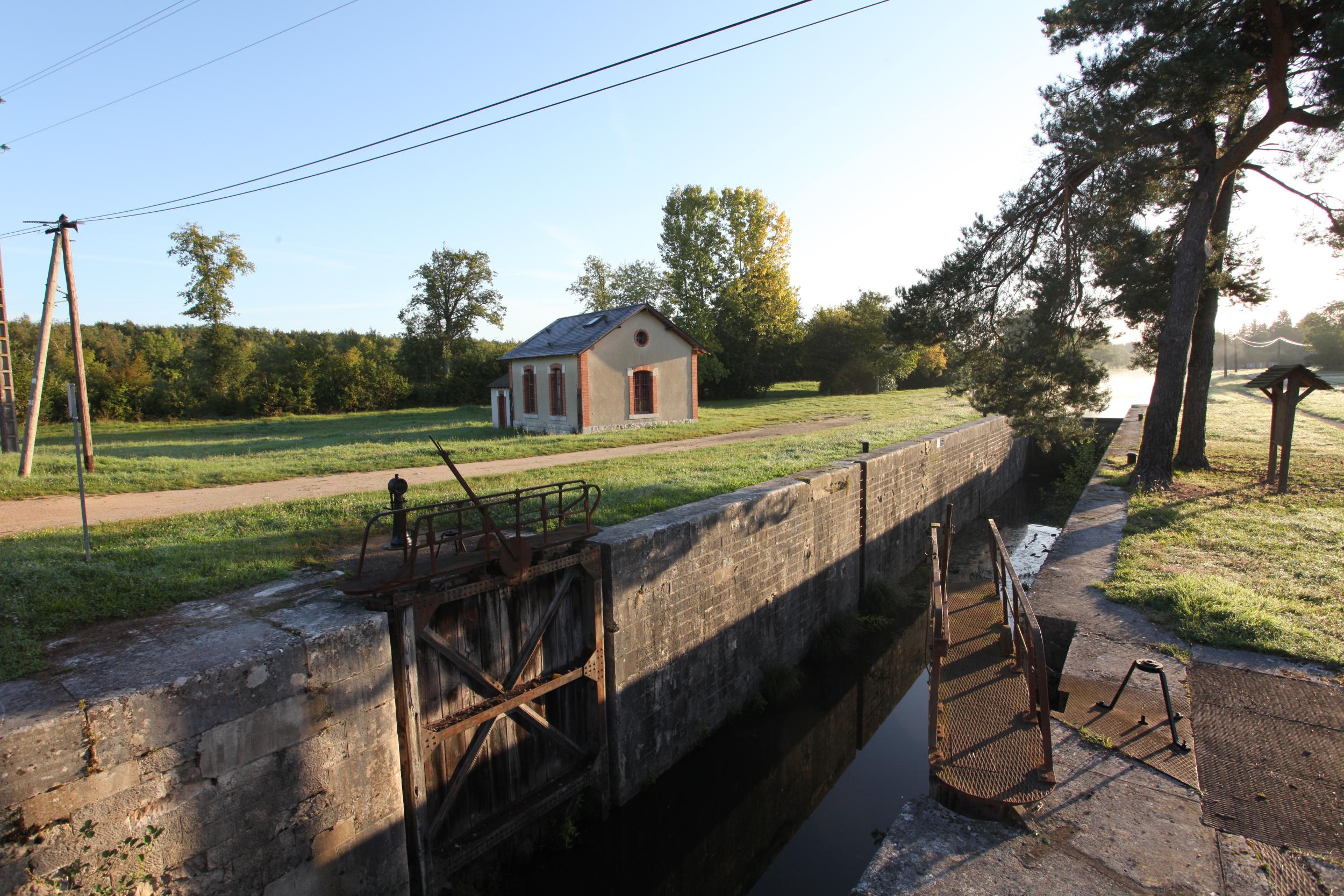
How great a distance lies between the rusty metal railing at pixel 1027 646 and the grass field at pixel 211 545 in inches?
149

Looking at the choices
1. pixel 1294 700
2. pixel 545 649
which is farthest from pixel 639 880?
pixel 1294 700

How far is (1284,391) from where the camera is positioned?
42.4 feet

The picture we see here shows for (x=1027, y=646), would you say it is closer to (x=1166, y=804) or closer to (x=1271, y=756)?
(x=1166, y=804)

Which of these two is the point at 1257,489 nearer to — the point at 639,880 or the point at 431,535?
the point at 639,880

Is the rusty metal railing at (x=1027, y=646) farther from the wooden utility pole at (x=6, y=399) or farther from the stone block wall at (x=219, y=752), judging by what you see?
the wooden utility pole at (x=6, y=399)

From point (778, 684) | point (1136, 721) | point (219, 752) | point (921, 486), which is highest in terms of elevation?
point (219, 752)

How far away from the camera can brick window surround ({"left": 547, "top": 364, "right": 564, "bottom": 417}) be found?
67.7ft

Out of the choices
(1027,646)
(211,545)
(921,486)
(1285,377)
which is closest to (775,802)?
(1027,646)

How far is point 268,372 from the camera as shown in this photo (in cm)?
3691

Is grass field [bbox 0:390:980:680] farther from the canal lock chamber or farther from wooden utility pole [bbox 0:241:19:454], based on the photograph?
wooden utility pole [bbox 0:241:19:454]

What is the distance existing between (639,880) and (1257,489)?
14.2m

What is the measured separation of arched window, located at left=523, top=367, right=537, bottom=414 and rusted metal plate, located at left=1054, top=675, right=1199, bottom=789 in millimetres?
18076

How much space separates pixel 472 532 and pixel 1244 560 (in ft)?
32.9

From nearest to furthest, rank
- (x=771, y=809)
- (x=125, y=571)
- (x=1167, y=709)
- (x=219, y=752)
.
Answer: (x=219, y=752)
(x=1167, y=709)
(x=125, y=571)
(x=771, y=809)
